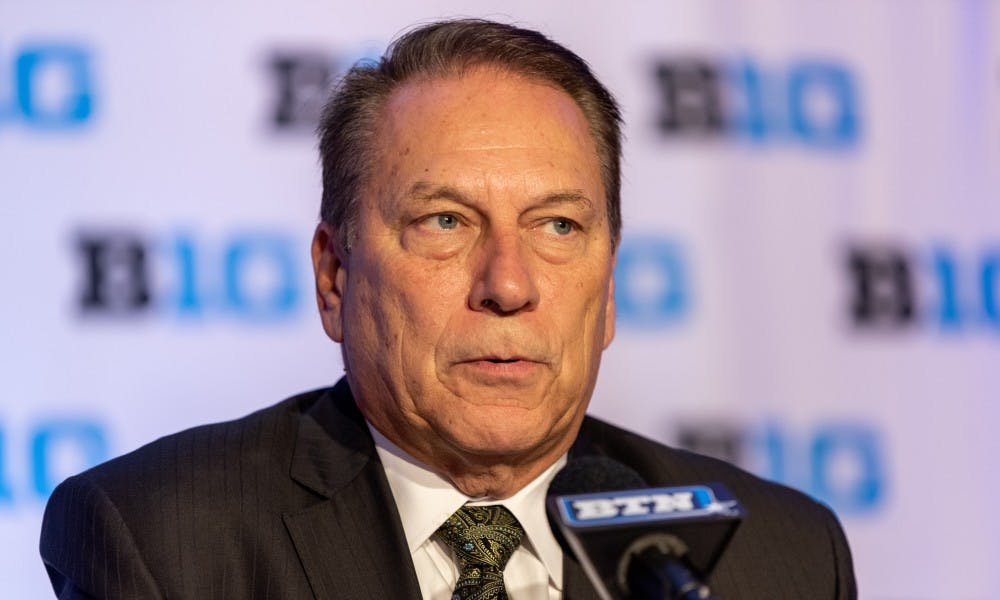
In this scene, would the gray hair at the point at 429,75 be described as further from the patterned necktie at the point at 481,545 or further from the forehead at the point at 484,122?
the patterned necktie at the point at 481,545

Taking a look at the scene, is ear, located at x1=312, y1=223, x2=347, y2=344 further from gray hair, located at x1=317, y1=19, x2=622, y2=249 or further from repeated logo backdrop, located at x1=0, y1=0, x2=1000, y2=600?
repeated logo backdrop, located at x1=0, y1=0, x2=1000, y2=600

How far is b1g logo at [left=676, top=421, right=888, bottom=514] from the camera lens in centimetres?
395

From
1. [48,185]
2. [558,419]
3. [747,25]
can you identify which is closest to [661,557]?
[558,419]

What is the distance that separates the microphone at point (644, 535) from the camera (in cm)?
156

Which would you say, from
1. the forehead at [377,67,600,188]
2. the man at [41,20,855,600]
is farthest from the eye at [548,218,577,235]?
the forehead at [377,67,600,188]

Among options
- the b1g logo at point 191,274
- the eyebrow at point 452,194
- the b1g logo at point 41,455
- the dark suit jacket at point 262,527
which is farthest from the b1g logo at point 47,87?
the eyebrow at point 452,194

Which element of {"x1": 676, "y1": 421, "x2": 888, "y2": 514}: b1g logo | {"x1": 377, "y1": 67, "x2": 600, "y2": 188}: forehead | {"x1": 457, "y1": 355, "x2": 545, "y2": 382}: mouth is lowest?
{"x1": 676, "y1": 421, "x2": 888, "y2": 514}: b1g logo

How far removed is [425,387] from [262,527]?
41 centimetres

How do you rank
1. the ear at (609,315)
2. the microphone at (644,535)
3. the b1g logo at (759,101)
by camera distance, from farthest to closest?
the b1g logo at (759,101) < the ear at (609,315) < the microphone at (644,535)

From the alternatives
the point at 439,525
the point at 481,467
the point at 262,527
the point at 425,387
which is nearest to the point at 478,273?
the point at 425,387

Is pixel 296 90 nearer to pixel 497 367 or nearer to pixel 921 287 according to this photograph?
pixel 497 367

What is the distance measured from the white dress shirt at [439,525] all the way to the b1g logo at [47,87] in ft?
5.29

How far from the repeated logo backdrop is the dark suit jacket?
0.92m

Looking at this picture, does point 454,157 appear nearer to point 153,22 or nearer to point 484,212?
point 484,212
